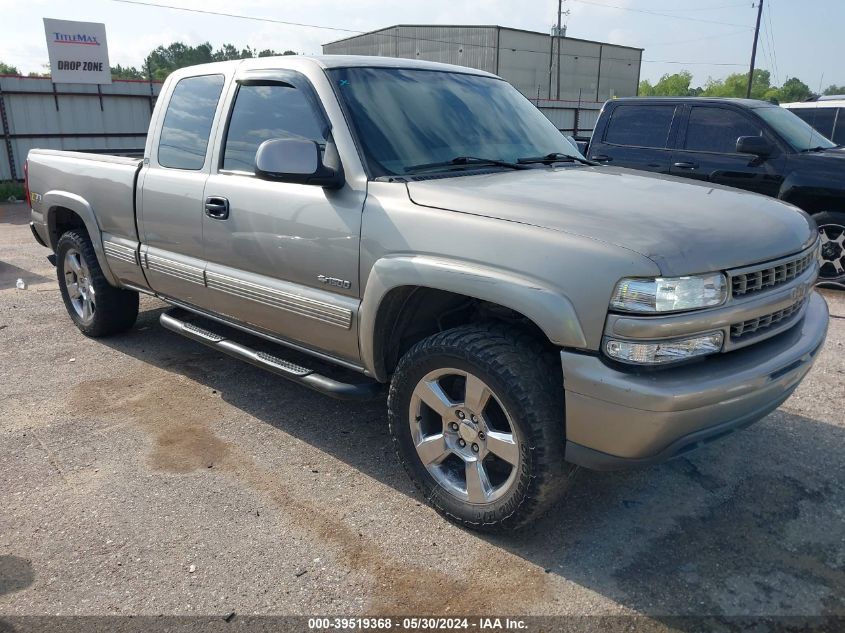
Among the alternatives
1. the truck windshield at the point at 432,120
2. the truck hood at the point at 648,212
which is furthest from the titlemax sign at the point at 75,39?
the truck hood at the point at 648,212

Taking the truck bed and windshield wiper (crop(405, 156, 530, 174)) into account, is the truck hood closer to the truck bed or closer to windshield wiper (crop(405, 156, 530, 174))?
windshield wiper (crop(405, 156, 530, 174))

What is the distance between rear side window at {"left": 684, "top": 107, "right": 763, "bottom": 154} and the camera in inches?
299

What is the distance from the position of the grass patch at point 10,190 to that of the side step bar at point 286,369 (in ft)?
42.8

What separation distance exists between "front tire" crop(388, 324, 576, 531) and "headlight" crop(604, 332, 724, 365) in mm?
334

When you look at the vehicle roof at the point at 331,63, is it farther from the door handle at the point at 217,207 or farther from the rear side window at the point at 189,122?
the door handle at the point at 217,207

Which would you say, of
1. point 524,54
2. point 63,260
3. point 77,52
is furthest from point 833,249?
point 524,54

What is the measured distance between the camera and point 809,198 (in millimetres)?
7191

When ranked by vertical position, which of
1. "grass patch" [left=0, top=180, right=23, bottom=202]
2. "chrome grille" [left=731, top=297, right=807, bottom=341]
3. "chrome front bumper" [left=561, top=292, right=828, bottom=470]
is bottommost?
"grass patch" [left=0, top=180, right=23, bottom=202]

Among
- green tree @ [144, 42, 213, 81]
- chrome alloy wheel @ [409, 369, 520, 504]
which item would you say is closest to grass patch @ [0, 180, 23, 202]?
chrome alloy wheel @ [409, 369, 520, 504]

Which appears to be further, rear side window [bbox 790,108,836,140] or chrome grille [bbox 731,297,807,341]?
rear side window [bbox 790,108,836,140]

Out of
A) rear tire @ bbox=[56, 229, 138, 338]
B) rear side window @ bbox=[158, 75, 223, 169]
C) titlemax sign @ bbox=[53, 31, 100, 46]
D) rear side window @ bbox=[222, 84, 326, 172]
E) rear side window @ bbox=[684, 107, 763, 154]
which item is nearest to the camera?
rear side window @ bbox=[222, 84, 326, 172]

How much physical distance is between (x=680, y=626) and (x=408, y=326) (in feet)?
5.40

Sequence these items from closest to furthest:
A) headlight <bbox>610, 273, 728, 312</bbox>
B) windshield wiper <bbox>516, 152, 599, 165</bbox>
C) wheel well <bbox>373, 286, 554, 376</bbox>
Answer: headlight <bbox>610, 273, 728, 312</bbox> < wheel well <bbox>373, 286, 554, 376</bbox> < windshield wiper <bbox>516, 152, 599, 165</bbox>

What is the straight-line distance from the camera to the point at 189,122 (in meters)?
4.32
